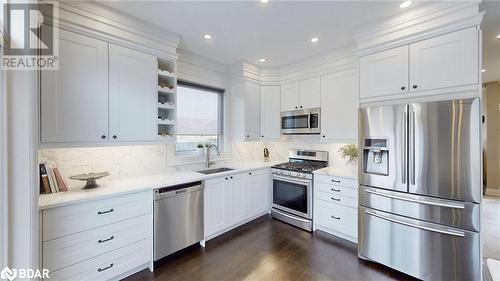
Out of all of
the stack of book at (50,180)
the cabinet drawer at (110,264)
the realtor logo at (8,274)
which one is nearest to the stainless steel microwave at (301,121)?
the cabinet drawer at (110,264)

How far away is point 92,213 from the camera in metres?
1.82

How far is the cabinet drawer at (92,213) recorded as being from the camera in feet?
5.36

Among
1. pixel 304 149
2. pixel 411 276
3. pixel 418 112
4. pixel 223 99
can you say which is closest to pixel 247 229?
pixel 304 149

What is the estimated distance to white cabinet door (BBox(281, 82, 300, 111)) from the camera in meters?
3.63

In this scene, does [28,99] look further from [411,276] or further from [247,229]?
[411,276]

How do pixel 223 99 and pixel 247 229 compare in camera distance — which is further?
pixel 223 99

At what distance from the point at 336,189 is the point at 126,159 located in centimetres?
287

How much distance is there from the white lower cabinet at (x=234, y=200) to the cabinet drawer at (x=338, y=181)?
0.99m

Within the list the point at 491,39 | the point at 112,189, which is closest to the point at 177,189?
the point at 112,189

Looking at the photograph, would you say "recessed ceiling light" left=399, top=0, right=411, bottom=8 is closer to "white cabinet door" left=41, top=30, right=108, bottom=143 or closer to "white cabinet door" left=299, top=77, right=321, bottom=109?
"white cabinet door" left=299, top=77, right=321, bottom=109

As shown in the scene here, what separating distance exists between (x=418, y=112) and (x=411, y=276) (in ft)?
5.60

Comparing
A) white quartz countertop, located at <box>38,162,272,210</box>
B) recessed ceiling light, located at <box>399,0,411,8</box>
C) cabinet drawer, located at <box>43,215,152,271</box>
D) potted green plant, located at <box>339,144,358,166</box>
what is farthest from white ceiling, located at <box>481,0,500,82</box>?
cabinet drawer, located at <box>43,215,152,271</box>

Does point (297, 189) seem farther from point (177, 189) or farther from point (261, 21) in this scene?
point (261, 21)

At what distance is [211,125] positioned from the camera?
12.1 ft
